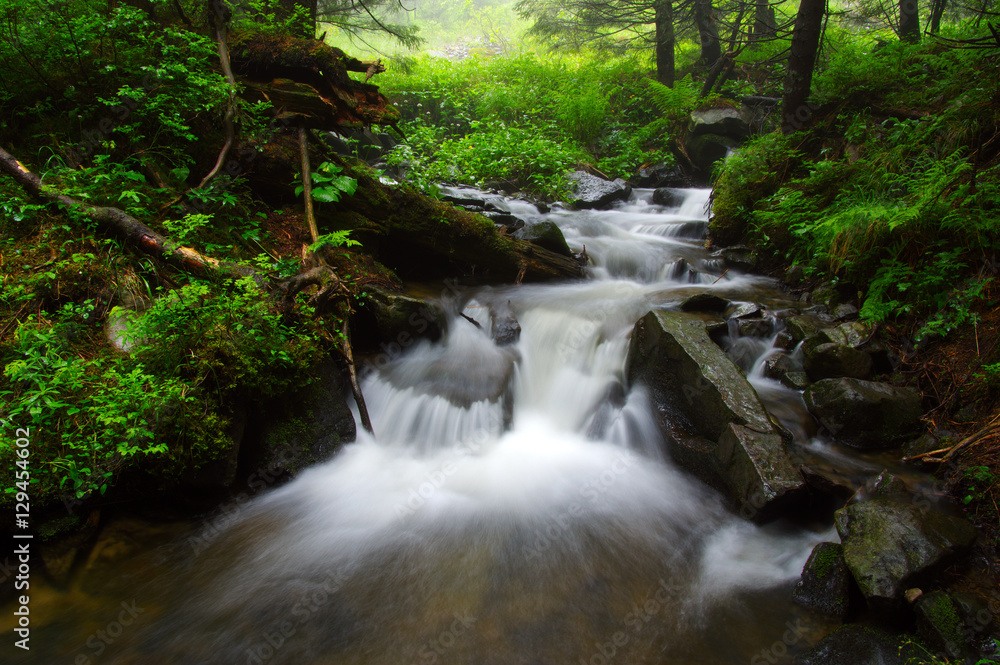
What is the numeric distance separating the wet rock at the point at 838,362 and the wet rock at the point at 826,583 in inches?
81.9

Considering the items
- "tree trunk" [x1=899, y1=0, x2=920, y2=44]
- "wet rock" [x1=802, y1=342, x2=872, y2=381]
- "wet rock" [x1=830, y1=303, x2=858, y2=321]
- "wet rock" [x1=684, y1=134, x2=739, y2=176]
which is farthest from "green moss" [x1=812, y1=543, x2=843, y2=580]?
"tree trunk" [x1=899, y1=0, x2=920, y2=44]

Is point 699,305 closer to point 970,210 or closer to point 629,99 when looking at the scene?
point 970,210

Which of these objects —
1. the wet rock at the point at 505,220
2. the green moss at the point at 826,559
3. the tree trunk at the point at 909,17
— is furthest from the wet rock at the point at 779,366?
the tree trunk at the point at 909,17

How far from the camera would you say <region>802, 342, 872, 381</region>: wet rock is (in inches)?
167

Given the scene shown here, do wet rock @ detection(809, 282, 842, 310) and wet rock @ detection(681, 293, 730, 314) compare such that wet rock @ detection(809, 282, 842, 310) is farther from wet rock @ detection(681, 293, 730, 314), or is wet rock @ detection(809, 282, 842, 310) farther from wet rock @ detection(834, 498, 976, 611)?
wet rock @ detection(834, 498, 976, 611)

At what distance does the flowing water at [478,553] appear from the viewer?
2.55 metres

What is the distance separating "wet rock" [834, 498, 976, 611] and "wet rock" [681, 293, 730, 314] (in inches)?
129

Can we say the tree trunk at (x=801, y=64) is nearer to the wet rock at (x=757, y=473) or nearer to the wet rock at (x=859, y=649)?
the wet rock at (x=757, y=473)

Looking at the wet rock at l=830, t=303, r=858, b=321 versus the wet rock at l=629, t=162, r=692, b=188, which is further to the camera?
the wet rock at l=629, t=162, r=692, b=188

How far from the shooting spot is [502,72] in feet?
53.1

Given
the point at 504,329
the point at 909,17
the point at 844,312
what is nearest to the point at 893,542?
the point at 844,312

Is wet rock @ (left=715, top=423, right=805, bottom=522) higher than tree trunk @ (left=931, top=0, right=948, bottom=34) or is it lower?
lower

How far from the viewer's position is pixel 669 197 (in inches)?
420

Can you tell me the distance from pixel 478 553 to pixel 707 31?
1635 centimetres
